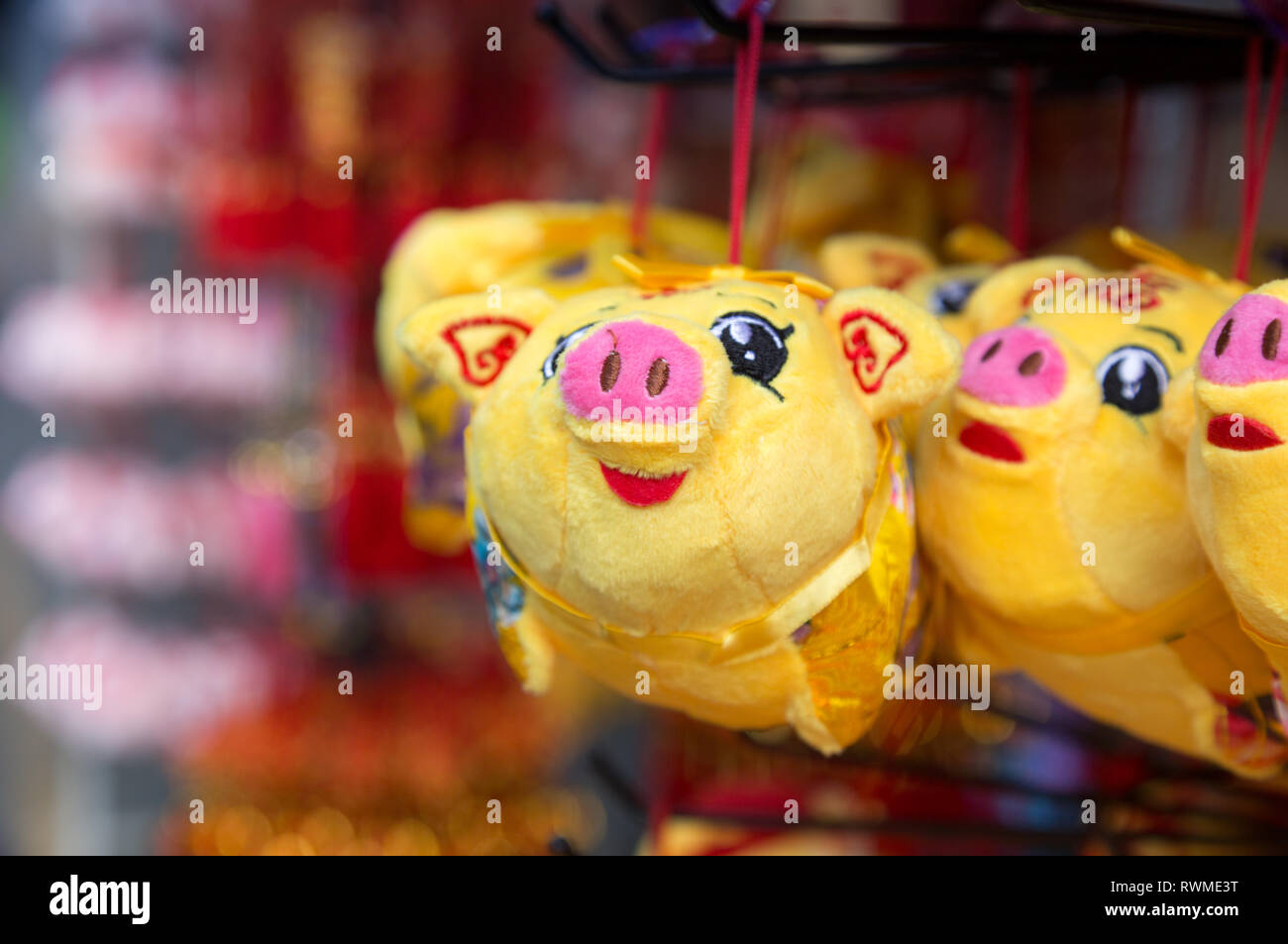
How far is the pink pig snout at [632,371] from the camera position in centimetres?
41

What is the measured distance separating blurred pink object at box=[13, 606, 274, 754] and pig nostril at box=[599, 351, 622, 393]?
1235 mm

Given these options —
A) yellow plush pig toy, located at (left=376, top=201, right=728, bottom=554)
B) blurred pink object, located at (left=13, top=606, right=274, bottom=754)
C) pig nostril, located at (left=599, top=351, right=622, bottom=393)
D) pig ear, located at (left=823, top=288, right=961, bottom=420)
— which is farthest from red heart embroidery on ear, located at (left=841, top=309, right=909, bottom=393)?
blurred pink object, located at (left=13, top=606, right=274, bottom=754)

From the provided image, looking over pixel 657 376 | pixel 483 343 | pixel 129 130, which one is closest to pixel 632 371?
pixel 657 376

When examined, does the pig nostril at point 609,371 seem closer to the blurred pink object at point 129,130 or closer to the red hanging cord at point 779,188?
the red hanging cord at point 779,188

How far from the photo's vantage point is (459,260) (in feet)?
2.34

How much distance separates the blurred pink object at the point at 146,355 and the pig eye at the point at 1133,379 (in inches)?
50.4

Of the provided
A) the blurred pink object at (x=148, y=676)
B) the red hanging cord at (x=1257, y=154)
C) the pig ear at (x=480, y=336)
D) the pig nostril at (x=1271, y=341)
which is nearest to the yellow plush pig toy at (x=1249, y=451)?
the pig nostril at (x=1271, y=341)

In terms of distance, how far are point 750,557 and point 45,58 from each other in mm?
1794

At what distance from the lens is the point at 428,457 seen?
28.8 inches

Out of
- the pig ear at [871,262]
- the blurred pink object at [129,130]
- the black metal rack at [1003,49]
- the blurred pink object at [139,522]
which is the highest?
the blurred pink object at [129,130]

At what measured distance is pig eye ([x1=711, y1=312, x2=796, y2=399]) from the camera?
44cm

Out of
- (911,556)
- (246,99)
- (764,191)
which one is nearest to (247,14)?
(246,99)

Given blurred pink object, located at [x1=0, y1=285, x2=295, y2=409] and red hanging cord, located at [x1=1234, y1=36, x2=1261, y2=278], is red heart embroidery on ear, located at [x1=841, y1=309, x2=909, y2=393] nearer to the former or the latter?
red hanging cord, located at [x1=1234, y1=36, x2=1261, y2=278]

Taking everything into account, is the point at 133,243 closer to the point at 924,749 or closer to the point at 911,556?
the point at 924,749
